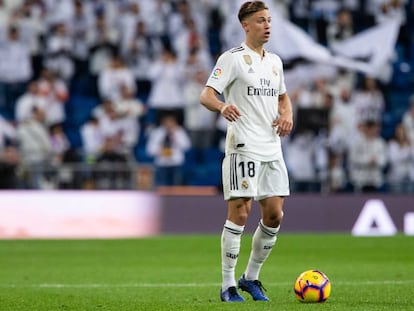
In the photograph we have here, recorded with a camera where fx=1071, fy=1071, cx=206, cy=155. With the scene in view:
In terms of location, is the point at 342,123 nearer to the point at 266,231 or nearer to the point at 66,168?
the point at 66,168

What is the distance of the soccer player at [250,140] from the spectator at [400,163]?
43.1 ft

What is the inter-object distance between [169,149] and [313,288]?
12742mm

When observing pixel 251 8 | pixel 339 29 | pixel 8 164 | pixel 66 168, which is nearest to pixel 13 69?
pixel 8 164

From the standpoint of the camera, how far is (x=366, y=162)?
21719 millimetres

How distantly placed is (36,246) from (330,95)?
7.46 metres

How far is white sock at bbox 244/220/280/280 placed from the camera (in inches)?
355

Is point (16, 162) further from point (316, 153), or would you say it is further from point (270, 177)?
point (270, 177)

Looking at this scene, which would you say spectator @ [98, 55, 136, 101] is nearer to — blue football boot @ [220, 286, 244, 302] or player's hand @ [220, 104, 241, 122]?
blue football boot @ [220, 286, 244, 302]

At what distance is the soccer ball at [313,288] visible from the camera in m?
8.59

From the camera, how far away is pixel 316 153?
21672mm

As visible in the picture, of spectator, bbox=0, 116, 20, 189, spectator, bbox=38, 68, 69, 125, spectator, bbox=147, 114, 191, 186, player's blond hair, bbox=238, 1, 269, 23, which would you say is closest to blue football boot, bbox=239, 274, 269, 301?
player's blond hair, bbox=238, 1, 269, 23

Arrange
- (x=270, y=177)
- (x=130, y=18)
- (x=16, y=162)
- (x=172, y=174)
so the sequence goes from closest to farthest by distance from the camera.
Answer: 1. (x=270, y=177)
2. (x=16, y=162)
3. (x=172, y=174)
4. (x=130, y=18)

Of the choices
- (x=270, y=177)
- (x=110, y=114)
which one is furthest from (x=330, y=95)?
(x=270, y=177)

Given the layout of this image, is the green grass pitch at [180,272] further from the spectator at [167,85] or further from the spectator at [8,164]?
the spectator at [167,85]
